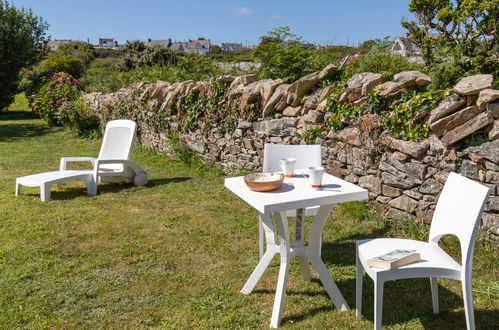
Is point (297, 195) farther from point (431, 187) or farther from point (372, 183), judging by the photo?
point (372, 183)

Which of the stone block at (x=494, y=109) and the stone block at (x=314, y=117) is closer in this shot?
the stone block at (x=494, y=109)

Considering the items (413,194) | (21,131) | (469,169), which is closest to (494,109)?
(469,169)

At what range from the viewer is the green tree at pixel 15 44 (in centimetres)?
1517

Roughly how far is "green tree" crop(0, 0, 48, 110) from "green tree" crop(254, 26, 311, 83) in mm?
12111

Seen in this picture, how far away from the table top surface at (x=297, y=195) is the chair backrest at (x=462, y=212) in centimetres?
49

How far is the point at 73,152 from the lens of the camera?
386 inches

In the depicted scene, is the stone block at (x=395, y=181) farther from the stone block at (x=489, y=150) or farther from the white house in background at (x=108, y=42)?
the white house in background at (x=108, y=42)

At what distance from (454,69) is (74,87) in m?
11.4

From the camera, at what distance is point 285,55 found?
21.4 ft

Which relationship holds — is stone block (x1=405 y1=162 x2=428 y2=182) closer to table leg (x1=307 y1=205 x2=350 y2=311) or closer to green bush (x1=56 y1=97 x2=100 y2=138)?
table leg (x1=307 y1=205 x2=350 y2=311)

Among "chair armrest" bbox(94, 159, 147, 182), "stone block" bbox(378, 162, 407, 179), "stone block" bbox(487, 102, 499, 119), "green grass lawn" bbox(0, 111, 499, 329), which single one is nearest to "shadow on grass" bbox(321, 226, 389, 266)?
"green grass lawn" bbox(0, 111, 499, 329)

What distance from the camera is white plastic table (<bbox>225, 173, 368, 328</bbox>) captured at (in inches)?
108

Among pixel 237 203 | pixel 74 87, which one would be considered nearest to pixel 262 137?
pixel 237 203

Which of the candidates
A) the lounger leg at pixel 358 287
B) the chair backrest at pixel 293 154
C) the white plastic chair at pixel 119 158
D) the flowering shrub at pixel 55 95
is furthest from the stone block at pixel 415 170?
the flowering shrub at pixel 55 95
